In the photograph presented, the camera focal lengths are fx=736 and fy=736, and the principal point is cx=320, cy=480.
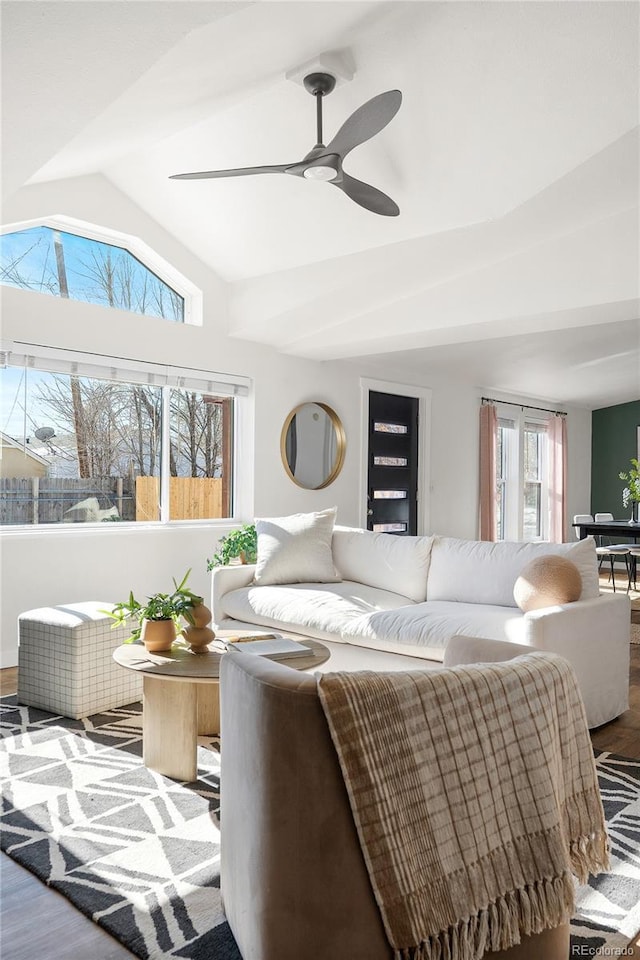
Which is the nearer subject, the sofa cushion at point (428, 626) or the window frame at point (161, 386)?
the sofa cushion at point (428, 626)

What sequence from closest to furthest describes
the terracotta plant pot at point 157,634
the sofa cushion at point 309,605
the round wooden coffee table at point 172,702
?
the round wooden coffee table at point 172,702 < the terracotta plant pot at point 157,634 < the sofa cushion at point 309,605

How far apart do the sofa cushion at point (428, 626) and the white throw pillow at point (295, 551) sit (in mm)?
837

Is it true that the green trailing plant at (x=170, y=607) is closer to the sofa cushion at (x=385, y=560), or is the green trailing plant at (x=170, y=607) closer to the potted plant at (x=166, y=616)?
the potted plant at (x=166, y=616)

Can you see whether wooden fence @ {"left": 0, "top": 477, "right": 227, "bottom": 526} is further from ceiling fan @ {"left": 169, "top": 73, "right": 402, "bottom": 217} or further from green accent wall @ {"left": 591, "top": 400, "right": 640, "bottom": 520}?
green accent wall @ {"left": 591, "top": 400, "right": 640, "bottom": 520}

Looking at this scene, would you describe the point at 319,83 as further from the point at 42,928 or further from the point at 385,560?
the point at 42,928

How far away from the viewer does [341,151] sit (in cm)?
301

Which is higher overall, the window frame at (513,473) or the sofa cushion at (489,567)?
the window frame at (513,473)

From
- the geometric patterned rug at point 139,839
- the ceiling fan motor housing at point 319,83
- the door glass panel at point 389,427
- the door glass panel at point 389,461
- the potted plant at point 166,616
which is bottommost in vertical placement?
the geometric patterned rug at point 139,839

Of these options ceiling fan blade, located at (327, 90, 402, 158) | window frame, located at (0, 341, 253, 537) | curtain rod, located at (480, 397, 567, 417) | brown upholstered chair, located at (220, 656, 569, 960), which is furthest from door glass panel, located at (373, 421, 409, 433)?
brown upholstered chair, located at (220, 656, 569, 960)

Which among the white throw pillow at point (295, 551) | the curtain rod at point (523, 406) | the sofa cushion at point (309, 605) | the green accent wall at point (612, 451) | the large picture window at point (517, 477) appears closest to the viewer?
the sofa cushion at point (309, 605)

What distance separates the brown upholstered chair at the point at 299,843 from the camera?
134cm

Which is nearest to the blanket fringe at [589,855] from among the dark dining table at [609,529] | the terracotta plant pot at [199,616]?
the terracotta plant pot at [199,616]

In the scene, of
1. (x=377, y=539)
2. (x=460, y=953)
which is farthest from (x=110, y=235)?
(x=460, y=953)

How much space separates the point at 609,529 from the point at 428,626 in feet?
16.9
